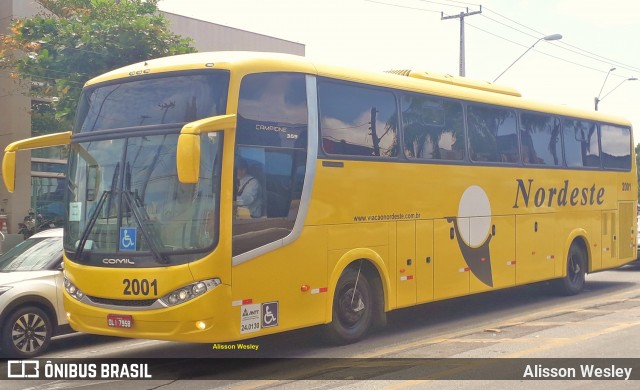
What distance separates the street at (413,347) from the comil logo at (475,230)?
837mm

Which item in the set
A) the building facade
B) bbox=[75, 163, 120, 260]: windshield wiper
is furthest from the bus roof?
the building facade

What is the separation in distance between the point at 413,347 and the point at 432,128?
360 cm

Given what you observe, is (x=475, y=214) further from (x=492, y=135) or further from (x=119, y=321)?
(x=119, y=321)

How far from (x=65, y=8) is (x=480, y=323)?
15.1m

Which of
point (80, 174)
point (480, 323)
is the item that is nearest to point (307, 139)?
point (80, 174)

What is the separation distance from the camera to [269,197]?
9.11 m

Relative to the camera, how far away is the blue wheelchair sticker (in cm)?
854

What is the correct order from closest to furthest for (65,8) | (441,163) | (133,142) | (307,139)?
(133,142) → (307,139) → (441,163) → (65,8)

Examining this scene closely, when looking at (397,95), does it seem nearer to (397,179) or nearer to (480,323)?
(397,179)

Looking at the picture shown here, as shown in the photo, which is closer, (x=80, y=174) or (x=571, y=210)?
(x=80, y=174)

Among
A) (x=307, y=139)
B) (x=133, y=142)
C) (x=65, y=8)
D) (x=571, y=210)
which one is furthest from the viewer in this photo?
(x=65, y=8)

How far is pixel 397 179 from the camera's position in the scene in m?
11.2

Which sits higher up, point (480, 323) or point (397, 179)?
point (397, 179)

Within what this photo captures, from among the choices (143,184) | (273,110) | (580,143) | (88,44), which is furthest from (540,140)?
(88,44)
